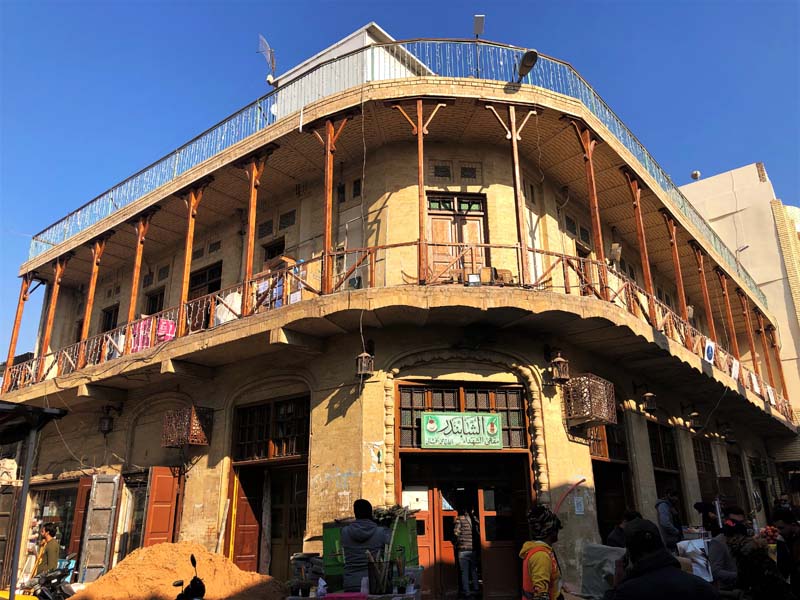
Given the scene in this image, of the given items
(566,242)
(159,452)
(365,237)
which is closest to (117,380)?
(159,452)

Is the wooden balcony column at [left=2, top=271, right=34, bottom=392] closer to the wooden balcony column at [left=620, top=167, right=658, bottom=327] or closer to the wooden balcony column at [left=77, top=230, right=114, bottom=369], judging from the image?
the wooden balcony column at [left=77, top=230, right=114, bottom=369]

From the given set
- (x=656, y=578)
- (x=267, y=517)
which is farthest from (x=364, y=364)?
(x=656, y=578)

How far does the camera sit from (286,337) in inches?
429

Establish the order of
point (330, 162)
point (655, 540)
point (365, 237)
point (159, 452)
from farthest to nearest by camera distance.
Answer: point (159, 452), point (365, 237), point (330, 162), point (655, 540)

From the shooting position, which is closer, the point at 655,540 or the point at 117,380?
the point at 655,540

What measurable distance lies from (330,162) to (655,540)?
9.53m

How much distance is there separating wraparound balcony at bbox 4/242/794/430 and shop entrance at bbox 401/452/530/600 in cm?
309

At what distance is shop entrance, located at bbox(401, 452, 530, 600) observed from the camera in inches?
412

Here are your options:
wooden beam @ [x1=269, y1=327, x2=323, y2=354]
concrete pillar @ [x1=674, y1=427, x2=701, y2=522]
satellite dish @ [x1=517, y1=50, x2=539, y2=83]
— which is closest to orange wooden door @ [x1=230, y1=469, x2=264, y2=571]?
wooden beam @ [x1=269, y1=327, x2=323, y2=354]

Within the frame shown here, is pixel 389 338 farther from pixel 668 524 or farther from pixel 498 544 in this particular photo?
pixel 668 524

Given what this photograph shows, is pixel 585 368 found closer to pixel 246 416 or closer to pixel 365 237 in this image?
pixel 365 237

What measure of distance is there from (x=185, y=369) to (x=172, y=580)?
4.53 meters

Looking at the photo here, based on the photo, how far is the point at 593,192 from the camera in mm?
A: 11992

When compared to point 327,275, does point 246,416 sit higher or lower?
lower
